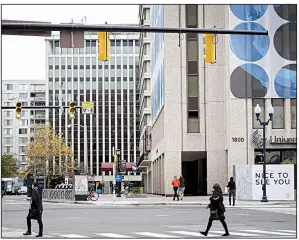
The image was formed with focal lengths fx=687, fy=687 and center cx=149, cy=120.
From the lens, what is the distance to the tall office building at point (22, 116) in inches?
6821

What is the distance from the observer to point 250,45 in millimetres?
52500

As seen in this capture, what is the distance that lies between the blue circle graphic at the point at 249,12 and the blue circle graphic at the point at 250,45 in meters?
0.54

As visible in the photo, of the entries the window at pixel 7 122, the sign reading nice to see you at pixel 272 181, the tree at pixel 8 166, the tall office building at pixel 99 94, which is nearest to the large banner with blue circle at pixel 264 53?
the sign reading nice to see you at pixel 272 181

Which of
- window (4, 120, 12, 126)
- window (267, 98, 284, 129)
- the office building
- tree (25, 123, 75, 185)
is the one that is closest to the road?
the office building

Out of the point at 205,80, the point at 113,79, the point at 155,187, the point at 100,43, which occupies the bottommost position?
the point at 155,187

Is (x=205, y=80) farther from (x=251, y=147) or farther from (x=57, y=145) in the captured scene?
(x=57, y=145)

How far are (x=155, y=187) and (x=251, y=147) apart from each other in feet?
66.1

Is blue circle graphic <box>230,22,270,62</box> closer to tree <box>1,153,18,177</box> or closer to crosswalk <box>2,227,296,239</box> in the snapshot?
crosswalk <box>2,227,296,239</box>

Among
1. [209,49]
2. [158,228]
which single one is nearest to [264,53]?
[158,228]

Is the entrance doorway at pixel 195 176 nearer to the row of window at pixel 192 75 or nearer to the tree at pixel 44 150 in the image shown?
the row of window at pixel 192 75

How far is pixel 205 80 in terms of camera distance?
2206 inches

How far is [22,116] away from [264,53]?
131823 millimetres

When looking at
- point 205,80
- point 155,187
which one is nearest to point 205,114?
point 205,80

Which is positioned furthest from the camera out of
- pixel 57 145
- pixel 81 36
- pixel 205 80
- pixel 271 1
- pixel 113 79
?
pixel 113 79
